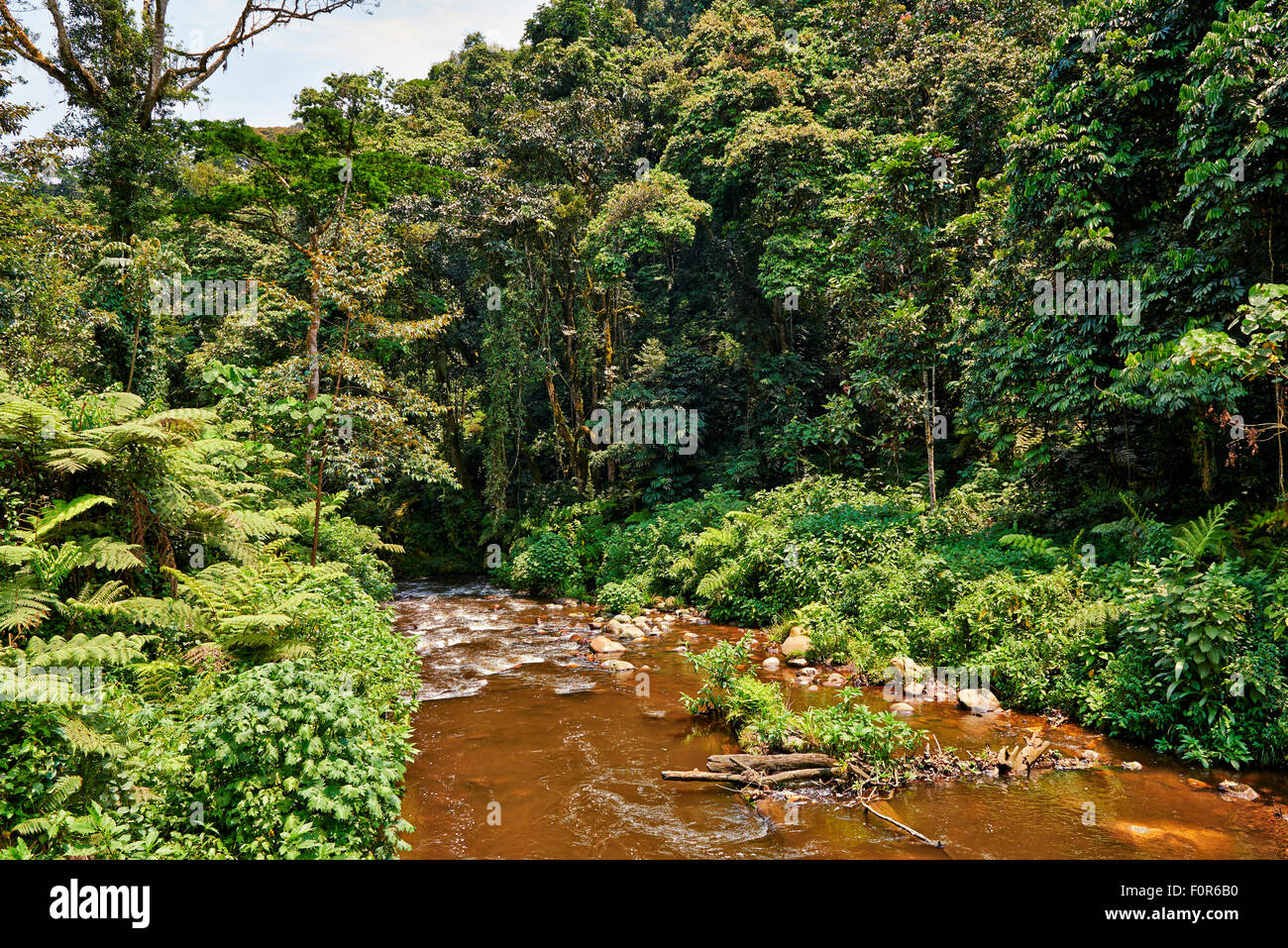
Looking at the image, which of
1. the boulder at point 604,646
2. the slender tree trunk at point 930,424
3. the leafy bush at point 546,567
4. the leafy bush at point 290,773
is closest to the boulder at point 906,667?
the boulder at point 604,646

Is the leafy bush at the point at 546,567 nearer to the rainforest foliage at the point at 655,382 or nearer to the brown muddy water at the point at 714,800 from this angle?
the rainforest foliage at the point at 655,382

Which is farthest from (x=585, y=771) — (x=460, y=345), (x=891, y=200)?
(x=460, y=345)

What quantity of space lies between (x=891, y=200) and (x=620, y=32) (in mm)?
22485

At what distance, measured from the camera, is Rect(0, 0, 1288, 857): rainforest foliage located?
612cm

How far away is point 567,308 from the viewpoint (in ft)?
76.3

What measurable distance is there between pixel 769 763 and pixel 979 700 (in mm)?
3525

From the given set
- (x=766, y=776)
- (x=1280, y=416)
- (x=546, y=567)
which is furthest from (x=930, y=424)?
(x=546, y=567)

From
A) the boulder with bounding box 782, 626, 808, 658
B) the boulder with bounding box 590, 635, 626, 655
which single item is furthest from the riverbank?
the boulder with bounding box 590, 635, 626, 655

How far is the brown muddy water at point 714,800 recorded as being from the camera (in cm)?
526

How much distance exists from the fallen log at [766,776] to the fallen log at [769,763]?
0.21 feet

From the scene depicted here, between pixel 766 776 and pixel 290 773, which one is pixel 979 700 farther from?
pixel 290 773

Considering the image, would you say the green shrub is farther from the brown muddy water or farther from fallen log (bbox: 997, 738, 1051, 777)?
fallen log (bbox: 997, 738, 1051, 777)

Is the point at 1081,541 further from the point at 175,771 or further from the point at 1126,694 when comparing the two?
the point at 175,771

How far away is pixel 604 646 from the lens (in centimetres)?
1220
